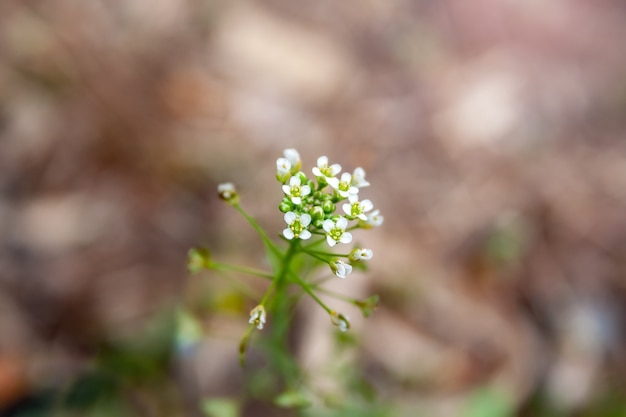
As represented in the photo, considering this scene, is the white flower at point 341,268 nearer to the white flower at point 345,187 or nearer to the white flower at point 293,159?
the white flower at point 345,187

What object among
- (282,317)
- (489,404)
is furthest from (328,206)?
(489,404)

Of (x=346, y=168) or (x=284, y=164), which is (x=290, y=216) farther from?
(x=346, y=168)

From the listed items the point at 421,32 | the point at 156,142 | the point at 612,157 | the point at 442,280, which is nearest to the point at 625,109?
the point at 612,157

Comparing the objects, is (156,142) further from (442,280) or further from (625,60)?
(625,60)

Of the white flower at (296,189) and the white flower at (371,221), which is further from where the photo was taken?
the white flower at (371,221)

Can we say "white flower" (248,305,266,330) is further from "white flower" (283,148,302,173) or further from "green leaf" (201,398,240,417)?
"green leaf" (201,398,240,417)

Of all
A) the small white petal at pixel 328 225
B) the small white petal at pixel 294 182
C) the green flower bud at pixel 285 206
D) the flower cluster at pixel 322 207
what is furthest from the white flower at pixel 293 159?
the small white petal at pixel 328 225

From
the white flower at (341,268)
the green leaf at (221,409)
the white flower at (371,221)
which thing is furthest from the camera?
the green leaf at (221,409)
